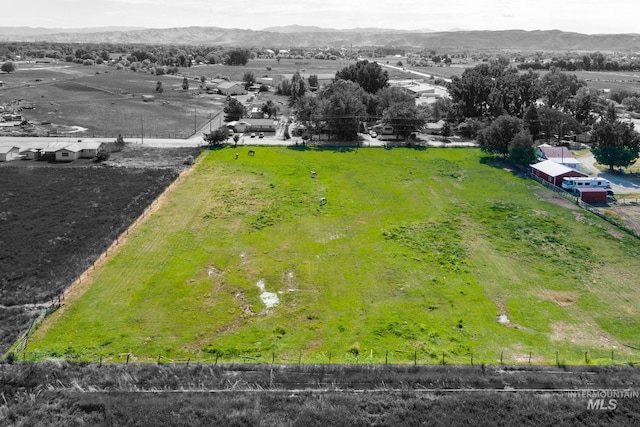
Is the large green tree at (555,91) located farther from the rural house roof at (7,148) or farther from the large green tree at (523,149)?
the rural house roof at (7,148)

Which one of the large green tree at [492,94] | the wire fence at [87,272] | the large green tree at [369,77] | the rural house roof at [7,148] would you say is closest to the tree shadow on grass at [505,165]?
the large green tree at [492,94]

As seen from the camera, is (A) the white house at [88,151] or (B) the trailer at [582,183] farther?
(A) the white house at [88,151]

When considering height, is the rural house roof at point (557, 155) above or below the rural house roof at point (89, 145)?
above

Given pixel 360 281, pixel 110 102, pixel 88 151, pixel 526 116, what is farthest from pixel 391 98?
pixel 110 102

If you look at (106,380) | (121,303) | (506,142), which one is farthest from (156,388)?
(506,142)

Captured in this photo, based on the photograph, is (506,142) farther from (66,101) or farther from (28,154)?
(66,101)

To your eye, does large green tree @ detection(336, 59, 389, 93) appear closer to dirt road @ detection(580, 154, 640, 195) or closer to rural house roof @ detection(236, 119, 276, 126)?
rural house roof @ detection(236, 119, 276, 126)
